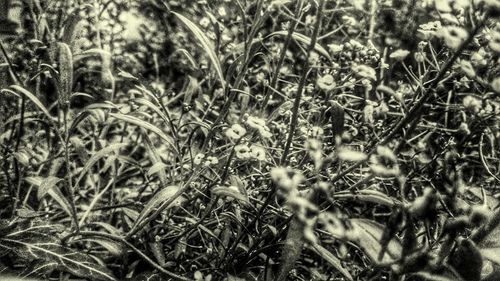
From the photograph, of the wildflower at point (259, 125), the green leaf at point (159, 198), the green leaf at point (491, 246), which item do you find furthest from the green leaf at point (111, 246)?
the green leaf at point (491, 246)

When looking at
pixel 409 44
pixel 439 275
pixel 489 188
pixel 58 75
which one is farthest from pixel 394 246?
pixel 409 44

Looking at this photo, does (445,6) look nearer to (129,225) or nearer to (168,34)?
(129,225)

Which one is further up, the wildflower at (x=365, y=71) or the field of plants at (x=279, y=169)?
the wildflower at (x=365, y=71)

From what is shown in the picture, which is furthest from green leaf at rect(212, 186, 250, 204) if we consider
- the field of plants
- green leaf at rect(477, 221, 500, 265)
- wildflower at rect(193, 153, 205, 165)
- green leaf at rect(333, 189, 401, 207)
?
green leaf at rect(477, 221, 500, 265)

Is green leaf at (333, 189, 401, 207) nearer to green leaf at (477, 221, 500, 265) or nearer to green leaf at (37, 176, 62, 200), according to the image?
green leaf at (477, 221, 500, 265)

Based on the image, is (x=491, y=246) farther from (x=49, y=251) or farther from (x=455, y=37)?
(x=49, y=251)

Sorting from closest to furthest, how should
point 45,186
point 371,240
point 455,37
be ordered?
point 455,37 < point 371,240 < point 45,186

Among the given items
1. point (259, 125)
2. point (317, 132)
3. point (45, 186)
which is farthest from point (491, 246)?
point (45, 186)

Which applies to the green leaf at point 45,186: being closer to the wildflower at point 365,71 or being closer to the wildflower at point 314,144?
the wildflower at point 314,144

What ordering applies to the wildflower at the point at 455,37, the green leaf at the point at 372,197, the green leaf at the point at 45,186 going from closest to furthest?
the wildflower at the point at 455,37, the green leaf at the point at 372,197, the green leaf at the point at 45,186
